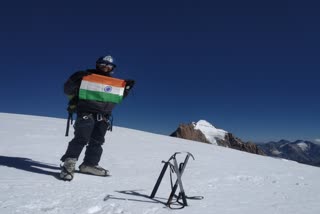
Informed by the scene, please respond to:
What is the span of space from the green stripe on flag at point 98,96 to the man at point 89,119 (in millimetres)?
41

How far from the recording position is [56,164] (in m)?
7.41

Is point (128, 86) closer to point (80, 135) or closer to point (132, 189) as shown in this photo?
point (80, 135)

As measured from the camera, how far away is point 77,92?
20.4 feet

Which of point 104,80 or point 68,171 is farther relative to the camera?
point 104,80

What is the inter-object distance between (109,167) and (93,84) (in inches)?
92.4

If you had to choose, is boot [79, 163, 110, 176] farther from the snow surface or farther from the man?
the snow surface

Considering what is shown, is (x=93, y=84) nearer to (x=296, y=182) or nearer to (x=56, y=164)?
(x=56, y=164)

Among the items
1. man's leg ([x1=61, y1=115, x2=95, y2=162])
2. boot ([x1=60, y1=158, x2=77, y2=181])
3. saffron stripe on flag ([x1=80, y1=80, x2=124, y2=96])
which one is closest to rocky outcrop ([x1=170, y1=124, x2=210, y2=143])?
saffron stripe on flag ([x1=80, y1=80, x2=124, y2=96])

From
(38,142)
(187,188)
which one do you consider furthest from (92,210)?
(38,142)

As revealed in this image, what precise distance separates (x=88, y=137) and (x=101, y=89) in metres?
0.90

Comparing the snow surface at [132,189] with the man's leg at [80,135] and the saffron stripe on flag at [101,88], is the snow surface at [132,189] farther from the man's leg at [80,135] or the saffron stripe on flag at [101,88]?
the saffron stripe on flag at [101,88]

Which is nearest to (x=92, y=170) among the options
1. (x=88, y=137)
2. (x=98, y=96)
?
(x=88, y=137)

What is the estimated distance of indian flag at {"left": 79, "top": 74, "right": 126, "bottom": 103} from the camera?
6164mm

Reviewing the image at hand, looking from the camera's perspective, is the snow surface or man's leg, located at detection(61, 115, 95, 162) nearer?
the snow surface
